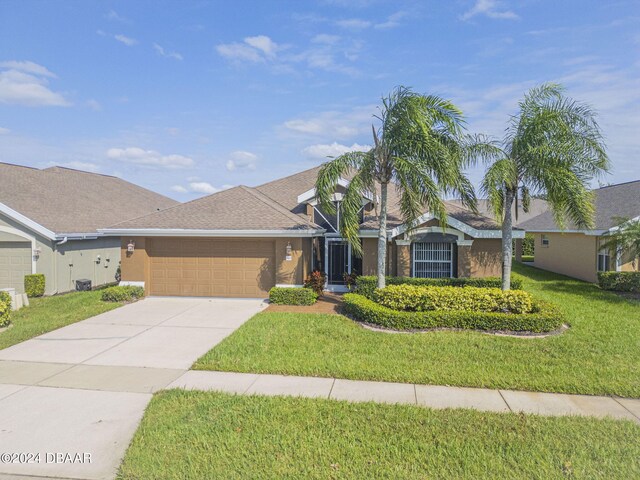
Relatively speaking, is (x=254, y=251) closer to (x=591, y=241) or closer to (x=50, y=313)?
(x=50, y=313)

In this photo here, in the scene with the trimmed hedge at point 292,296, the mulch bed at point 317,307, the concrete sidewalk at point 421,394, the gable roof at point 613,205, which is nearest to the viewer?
the concrete sidewalk at point 421,394

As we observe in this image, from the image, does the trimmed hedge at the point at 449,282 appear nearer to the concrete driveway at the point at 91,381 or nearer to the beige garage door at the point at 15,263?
the concrete driveway at the point at 91,381

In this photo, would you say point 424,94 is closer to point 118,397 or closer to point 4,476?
point 118,397

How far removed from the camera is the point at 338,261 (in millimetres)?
16234

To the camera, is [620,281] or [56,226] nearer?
[56,226]

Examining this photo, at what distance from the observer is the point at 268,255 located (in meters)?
14.6

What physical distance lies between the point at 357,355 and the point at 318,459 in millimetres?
3652

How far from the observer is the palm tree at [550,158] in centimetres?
1148

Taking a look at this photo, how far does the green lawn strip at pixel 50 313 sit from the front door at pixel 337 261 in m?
8.03

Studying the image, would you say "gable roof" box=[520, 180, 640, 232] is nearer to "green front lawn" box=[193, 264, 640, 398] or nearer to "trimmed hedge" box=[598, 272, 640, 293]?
"trimmed hedge" box=[598, 272, 640, 293]

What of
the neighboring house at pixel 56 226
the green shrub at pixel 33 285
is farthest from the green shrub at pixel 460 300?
the green shrub at pixel 33 285

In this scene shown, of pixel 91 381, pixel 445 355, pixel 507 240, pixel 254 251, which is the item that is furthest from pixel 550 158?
pixel 91 381

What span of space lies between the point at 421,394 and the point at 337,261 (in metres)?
10.1

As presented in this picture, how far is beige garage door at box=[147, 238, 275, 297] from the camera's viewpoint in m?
14.6
